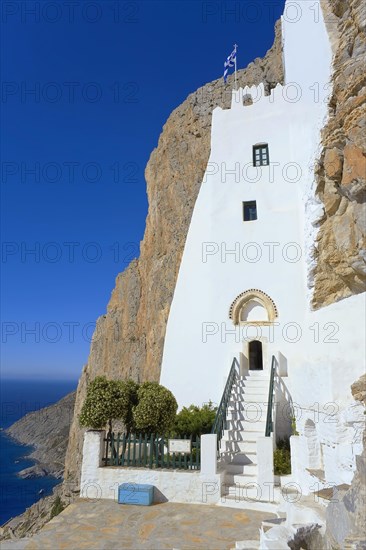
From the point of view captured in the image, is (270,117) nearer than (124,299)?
Yes

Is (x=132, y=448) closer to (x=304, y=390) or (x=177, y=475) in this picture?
(x=177, y=475)

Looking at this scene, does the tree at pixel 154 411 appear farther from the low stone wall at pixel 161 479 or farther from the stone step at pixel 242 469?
the stone step at pixel 242 469

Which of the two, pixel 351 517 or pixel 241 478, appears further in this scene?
pixel 241 478

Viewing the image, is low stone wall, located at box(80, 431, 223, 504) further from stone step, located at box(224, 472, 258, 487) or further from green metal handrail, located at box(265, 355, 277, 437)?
green metal handrail, located at box(265, 355, 277, 437)

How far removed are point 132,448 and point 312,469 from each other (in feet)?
13.8

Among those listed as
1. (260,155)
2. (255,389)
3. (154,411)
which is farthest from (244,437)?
(260,155)

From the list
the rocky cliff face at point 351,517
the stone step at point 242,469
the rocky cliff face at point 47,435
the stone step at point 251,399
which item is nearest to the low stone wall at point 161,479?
Result: the stone step at point 242,469

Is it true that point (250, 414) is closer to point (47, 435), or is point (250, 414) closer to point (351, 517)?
point (351, 517)

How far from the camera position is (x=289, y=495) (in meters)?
8.19

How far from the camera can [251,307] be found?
15.1 meters

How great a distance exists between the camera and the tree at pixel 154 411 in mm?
10102

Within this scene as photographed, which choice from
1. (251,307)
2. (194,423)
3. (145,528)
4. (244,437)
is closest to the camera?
(145,528)

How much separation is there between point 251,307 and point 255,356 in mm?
1911

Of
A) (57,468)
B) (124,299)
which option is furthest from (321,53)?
(57,468)
